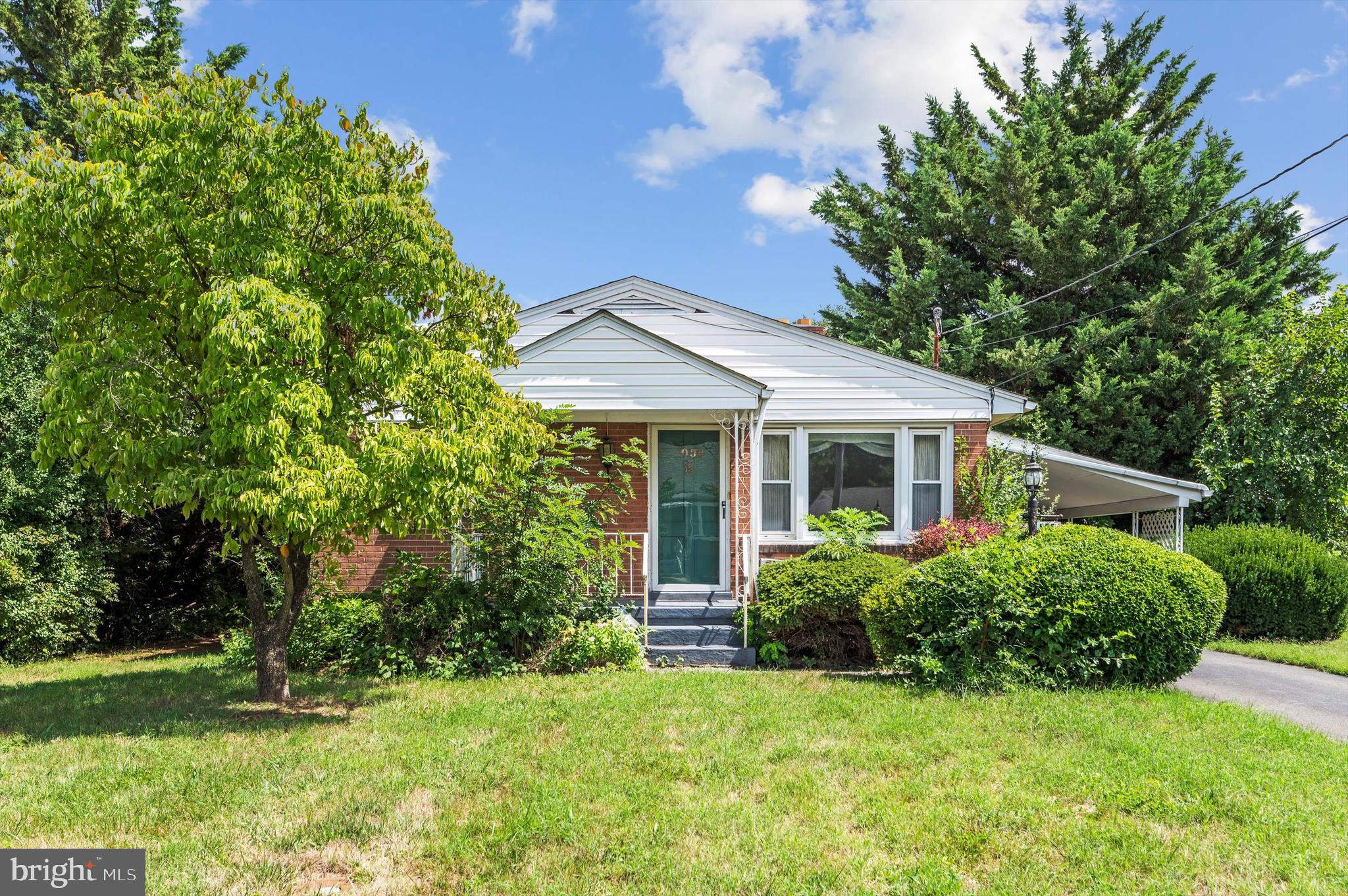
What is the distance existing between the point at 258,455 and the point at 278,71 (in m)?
3.07

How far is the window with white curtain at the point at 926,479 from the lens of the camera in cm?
1114

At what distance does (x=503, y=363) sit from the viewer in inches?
305

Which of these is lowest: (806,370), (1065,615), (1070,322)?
(1065,615)

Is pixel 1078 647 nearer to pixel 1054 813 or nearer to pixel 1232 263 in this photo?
pixel 1054 813

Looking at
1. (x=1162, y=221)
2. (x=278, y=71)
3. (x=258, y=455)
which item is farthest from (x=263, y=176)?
(x=1162, y=221)

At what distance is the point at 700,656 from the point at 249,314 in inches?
230

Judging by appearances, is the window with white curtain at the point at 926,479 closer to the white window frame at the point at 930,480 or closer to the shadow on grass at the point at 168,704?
the white window frame at the point at 930,480

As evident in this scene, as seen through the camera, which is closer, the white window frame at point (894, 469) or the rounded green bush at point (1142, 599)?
the rounded green bush at point (1142, 599)

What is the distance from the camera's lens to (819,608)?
8805 millimetres

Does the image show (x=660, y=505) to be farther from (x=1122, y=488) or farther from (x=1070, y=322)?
(x=1070, y=322)

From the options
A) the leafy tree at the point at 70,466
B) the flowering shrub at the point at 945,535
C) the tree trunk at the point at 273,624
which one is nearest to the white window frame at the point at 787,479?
the flowering shrub at the point at 945,535

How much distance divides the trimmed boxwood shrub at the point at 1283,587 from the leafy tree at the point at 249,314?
10.9m

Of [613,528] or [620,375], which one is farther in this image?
[613,528]

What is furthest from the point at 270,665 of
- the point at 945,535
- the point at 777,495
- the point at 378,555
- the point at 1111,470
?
the point at 1111,470
